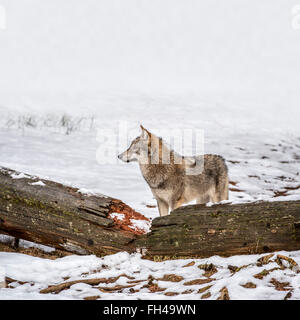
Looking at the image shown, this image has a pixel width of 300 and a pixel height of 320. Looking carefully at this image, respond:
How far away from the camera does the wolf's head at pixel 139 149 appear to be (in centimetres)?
699

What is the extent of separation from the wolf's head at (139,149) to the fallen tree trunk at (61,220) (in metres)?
1.95

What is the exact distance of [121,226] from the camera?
5.20 m

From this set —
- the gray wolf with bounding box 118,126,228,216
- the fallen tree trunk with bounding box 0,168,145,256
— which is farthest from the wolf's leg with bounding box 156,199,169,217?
the fallen tree trunk with bounding box 0,168,145,256

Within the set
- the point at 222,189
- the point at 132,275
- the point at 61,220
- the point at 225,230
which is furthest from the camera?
the point at 222,189

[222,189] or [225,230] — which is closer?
[225,230]

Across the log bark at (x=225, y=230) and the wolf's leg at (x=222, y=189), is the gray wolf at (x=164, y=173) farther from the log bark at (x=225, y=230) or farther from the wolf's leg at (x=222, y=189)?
the log bark at (x=225, y=230)

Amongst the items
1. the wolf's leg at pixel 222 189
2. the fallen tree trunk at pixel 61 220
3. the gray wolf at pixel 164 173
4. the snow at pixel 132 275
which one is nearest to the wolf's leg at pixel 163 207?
the gray wolf at pixel 164 173

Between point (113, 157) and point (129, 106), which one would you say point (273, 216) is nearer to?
point (113, 157)

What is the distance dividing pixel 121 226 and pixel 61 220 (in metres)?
0.75

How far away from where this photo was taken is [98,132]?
622 inches

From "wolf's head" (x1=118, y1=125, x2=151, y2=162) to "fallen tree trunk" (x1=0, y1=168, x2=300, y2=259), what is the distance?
175cm

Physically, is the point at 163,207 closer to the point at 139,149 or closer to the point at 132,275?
the point at 139,149

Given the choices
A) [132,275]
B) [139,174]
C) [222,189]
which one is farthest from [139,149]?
[139,174]
